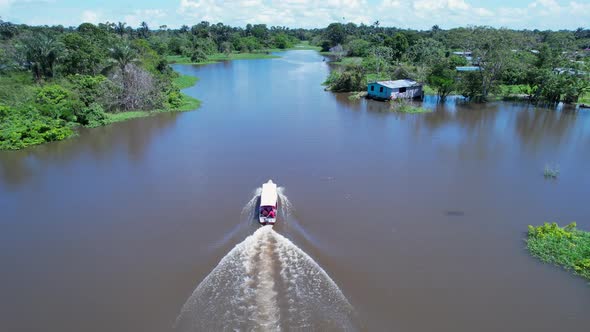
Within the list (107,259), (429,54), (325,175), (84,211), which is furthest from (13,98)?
(429,54)

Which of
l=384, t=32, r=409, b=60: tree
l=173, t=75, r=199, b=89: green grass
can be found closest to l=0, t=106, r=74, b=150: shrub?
l=173, t=75, r=199, b=89: green grass

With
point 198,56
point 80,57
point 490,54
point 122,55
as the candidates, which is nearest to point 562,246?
point 490,54

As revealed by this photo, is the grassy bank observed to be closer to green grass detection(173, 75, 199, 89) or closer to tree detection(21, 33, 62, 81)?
green grass detection(173, 75, 199, 89)

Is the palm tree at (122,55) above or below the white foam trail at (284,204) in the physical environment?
above

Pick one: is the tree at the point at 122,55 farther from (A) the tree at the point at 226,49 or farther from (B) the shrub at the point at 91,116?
(A) the tree at the point at 226,49

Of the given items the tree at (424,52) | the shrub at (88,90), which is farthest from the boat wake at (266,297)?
the tree at (424,52)

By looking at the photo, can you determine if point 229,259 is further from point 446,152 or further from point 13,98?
point 13,98
